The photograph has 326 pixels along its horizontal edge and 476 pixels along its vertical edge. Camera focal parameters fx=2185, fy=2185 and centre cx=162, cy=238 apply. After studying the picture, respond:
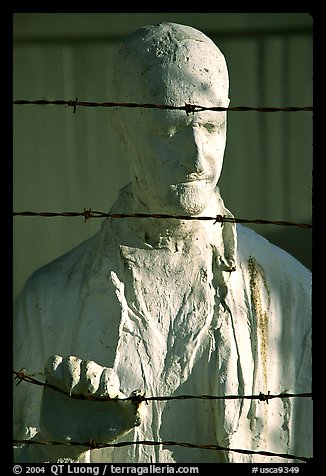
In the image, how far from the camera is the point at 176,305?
467cm

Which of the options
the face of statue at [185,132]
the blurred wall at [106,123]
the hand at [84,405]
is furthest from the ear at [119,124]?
the blurred wall at [106,123]

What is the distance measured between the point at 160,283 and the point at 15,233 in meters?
1.27

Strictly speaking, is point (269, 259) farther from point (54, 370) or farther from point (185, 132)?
point (54, 370)

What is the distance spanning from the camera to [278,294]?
479 centimetres

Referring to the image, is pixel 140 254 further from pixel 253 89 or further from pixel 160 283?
pixel 253 89

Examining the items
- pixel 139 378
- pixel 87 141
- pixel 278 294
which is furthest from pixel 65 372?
pixel 87 141

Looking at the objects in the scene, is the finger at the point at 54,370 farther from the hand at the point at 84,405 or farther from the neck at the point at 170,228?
the neck at the point at 170,228

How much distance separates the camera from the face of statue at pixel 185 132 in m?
4.51

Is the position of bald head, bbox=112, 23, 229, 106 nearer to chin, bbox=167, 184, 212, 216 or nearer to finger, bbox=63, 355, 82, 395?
chin, bbox=167, 184, 212, 216

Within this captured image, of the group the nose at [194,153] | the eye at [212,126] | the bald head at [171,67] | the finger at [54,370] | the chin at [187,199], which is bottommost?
the finger at [54,370]

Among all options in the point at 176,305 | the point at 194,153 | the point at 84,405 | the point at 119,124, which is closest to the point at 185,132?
the point at 194,153

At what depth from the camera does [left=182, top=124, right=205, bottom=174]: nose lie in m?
4.50

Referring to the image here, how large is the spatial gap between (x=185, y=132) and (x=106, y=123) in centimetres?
130

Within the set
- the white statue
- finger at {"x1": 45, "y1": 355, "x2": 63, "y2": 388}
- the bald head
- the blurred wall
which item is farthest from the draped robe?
the blurred wall
